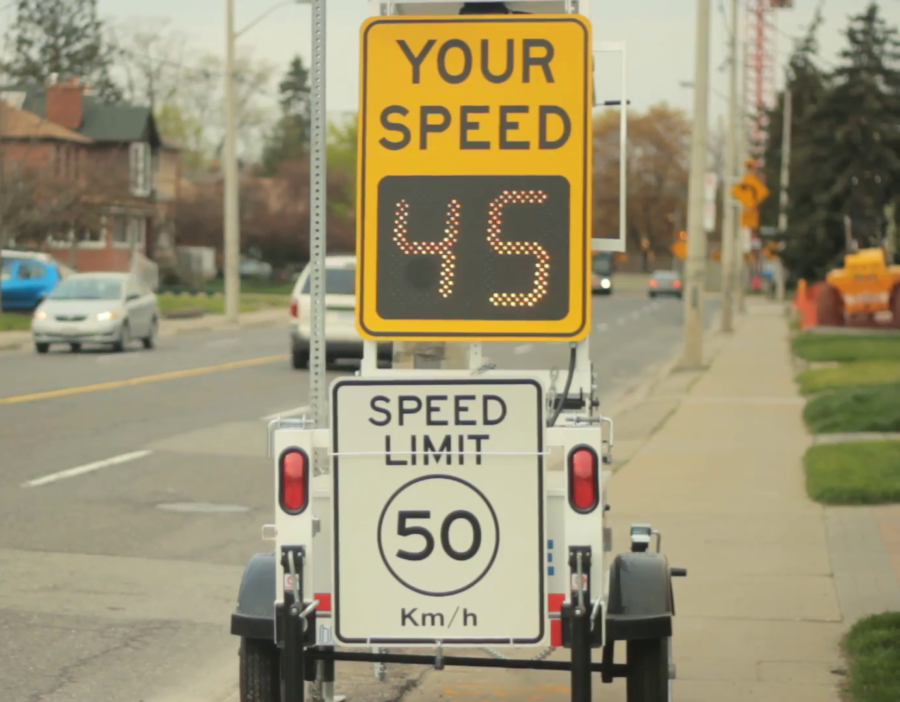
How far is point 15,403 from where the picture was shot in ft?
64.0

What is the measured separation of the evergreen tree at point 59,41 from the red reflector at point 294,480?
92883 millimetres

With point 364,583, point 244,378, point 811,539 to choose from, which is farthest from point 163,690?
point 244,378

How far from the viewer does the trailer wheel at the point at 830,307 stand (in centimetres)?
3875

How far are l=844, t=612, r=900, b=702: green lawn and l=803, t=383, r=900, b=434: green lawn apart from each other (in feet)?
30.7

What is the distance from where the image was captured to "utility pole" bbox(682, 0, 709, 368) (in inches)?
1105

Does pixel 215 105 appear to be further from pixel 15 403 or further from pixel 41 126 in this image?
pixel 15 403

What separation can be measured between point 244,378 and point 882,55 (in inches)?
953

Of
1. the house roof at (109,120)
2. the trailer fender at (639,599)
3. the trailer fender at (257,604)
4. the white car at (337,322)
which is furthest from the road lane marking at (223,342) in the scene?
the house roof at (109,120)

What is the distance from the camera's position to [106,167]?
2302 inches

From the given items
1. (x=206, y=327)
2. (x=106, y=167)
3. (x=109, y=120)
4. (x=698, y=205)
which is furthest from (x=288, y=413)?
(x=109, y=120)

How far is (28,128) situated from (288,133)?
5048 cm

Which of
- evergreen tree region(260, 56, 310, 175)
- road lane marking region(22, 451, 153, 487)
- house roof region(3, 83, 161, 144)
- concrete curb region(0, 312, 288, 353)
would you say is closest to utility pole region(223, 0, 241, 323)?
concrete curb region(0, 312, 288, 353)

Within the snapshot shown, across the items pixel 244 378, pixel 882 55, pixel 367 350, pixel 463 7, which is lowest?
pixel 244 378

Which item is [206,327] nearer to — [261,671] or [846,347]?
[846,347]
